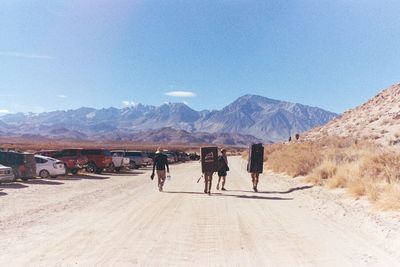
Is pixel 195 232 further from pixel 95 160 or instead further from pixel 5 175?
pixel 95 160

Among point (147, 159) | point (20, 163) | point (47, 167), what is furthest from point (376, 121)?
point (20, 163)

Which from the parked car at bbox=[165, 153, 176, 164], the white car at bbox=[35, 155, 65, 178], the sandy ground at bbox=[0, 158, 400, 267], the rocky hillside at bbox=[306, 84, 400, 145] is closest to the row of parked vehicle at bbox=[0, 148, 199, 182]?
the white car at bbox=[35, 155, 65, 178]

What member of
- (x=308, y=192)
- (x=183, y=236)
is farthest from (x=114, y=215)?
(x=308, y=192)

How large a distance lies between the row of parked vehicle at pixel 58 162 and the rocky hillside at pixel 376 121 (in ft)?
73.1

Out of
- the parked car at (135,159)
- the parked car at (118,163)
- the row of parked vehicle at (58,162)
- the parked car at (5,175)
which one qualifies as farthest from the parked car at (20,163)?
the parked car at (135,159)

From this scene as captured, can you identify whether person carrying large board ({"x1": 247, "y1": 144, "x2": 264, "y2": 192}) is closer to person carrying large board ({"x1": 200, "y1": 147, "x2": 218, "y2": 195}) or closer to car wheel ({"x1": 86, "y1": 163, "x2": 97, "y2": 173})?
person carrying large board ({"x1": 200, "y1": 147, "x2": 218, "y2": 195})

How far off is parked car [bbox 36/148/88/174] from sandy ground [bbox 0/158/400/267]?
46.6 ft

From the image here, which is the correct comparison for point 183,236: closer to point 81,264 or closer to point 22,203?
point 81,264

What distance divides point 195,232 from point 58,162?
19.2m

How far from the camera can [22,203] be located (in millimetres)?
15336

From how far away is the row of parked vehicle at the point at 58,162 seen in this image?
24.3m

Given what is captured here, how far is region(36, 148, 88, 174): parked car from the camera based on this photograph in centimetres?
A: 3116

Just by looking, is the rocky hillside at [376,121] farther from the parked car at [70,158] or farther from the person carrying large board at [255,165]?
the parked car at [70,158]

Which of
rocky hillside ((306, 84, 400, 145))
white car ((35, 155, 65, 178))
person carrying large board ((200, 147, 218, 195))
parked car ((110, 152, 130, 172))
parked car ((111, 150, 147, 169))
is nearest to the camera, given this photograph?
person carrying large board ((200, 147, 218, 195))
